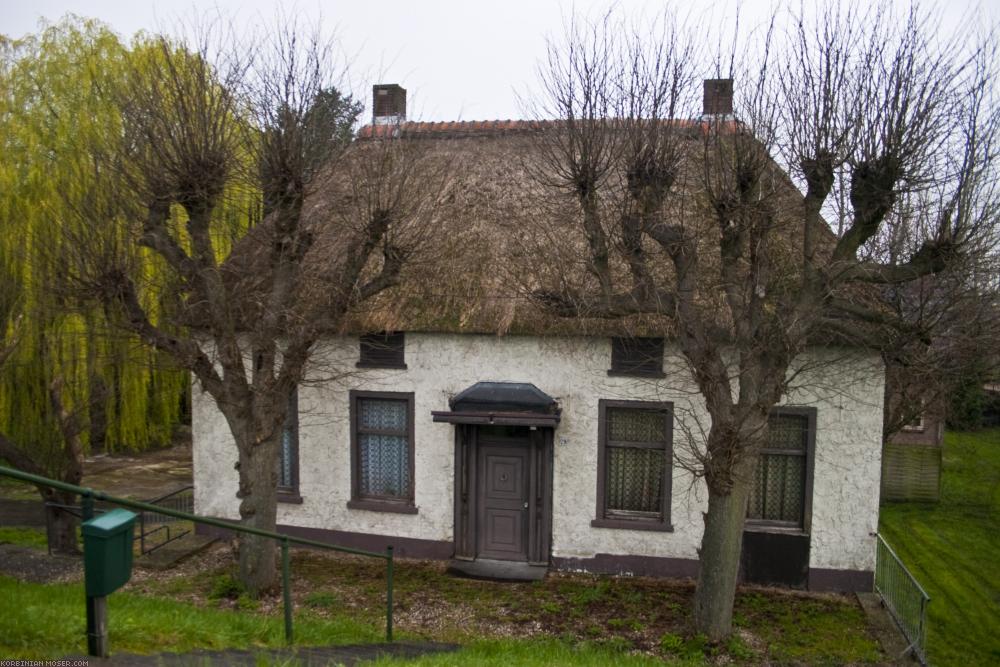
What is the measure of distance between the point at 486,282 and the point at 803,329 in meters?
4.67

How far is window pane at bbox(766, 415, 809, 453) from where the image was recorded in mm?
10289

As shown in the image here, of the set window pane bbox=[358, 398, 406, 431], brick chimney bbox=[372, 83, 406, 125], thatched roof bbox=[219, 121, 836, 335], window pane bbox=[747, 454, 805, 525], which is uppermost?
brick chimney bbox=[372, 83, 406, 125]

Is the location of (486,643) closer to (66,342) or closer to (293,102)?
(293,102)

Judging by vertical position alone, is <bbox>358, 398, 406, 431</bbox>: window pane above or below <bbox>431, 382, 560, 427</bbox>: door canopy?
below

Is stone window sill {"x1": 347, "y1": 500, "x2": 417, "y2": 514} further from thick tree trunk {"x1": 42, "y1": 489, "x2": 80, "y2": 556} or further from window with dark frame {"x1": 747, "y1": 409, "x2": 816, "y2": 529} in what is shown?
window with dark frame {"x1": 747, "y1": 409, "x2": 816, "y2": 529}

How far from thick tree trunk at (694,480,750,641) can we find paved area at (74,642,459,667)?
2986 millimetres

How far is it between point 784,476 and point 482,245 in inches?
218

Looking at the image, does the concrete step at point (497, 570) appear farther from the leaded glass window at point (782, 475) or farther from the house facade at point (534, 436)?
the leaded glass window at point (782, 475)

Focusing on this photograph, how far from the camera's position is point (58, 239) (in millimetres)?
11617

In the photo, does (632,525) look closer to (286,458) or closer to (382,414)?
(382,414)

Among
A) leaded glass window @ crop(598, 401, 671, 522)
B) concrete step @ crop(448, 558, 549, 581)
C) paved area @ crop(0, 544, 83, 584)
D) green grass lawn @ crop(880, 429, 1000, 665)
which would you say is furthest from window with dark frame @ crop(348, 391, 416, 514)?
green grass lawn @ crop(880, 429, 1000, 665)

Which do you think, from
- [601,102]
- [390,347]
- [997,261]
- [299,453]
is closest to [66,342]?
[299,453]

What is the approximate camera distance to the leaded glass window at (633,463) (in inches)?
418

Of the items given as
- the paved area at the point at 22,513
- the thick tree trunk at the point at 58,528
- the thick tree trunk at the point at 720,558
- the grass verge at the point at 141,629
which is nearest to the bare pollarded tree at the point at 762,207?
the thick tree trunk at the point at 720,558
